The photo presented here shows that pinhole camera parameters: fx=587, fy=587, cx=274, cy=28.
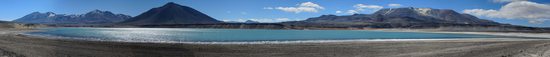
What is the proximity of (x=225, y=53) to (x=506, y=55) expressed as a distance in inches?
601

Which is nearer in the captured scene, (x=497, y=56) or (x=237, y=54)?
(x=497, y=56)

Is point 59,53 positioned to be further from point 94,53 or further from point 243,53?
point 243,53

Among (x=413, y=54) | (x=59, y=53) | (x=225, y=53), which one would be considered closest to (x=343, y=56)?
(x=413, y=54)

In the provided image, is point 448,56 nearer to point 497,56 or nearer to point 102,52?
point 497,56

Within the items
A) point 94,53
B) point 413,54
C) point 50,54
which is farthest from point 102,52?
point 413,54

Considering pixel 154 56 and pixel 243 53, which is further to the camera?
pixel 243 53

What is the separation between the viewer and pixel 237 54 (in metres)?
33.2

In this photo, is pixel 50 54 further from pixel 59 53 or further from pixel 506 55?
pixel 506 55

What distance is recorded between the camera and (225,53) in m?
33.6

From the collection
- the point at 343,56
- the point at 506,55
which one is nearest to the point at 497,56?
the point at 506,55

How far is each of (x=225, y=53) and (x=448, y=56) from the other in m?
12.4

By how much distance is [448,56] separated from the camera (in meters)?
32.2

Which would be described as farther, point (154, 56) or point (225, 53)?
point (225, 53)

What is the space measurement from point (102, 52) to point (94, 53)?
0.76 m
